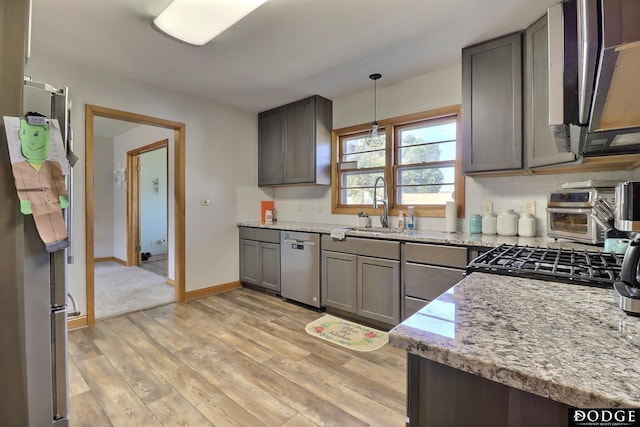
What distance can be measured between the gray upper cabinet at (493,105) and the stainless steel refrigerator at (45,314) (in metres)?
2.64

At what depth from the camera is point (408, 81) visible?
3111 millimetres

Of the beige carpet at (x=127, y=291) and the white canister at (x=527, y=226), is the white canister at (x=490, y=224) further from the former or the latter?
the beige carpet at (x=127, y=291)

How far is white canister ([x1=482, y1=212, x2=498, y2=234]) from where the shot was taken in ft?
8.36

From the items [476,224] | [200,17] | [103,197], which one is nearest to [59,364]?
[200,17]

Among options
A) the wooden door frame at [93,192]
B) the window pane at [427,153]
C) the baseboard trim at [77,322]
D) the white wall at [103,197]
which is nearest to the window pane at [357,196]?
the window pane at [427,153]

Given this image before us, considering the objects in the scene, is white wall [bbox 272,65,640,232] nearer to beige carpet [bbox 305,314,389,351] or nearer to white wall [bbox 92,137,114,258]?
beige carpet [bbox 305,314,389,351]

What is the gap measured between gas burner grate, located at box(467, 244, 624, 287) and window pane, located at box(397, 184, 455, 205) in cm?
147

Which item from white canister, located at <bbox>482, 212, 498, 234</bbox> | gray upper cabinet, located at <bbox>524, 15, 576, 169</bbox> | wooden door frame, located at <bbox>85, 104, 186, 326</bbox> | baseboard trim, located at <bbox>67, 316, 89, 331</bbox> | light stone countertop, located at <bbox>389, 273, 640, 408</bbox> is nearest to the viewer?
light stone countertop, located at <bbox>389, 273, 640, 408</bbox>

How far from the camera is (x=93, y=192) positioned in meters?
3.00

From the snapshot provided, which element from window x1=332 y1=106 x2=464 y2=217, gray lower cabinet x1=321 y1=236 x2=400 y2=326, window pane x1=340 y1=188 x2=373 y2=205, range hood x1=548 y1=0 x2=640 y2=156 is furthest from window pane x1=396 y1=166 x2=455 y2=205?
range hood x1=548 y1=0 x2=640 y2=156

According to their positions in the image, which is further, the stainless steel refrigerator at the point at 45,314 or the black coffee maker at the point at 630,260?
the stainless steel refrigerator at the point at 45,314

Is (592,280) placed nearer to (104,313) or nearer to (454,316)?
(454,316)

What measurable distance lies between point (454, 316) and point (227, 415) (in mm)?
1460

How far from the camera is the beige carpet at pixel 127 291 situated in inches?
130
